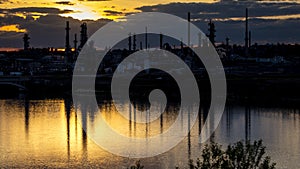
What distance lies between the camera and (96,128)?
20703mm

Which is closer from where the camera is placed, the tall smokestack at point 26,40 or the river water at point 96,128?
the river water at point 96,128

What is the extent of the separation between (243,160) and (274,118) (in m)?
17.0

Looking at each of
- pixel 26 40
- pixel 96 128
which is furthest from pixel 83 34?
pixel 96 128

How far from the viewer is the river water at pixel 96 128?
14.1 m

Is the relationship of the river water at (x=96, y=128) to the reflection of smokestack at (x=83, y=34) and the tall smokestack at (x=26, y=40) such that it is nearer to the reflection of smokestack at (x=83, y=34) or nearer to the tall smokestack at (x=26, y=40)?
the reflection of smokestack at (x=83, y=34)

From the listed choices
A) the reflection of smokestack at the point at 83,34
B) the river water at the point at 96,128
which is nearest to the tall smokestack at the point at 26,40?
the reflection of smokestack at the point at 83,34

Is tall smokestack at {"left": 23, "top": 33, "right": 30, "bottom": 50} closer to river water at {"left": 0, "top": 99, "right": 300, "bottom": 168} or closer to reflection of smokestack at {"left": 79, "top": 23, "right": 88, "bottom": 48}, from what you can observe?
reflection of smokestack at {"left": 79, "top": 23, "right": 88, "bottom": 48}

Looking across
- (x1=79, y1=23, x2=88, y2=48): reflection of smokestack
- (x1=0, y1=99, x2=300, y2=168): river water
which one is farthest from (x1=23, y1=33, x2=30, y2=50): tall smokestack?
(x1=0, y1=99, x2=300, y2=168): river water

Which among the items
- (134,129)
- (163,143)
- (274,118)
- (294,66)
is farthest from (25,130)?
(294,66)

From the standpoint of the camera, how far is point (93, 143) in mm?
17047

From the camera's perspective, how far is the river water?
14070mm

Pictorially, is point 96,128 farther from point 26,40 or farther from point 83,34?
point 26,40

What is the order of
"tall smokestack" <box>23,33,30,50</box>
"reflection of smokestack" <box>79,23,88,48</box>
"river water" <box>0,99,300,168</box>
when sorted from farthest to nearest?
"tall smokestack" <box>23,33,30,50</box> < "reflection of smokestack" <box>79,23,88,48</box> < "river water" <box>0,99,300,168</box>

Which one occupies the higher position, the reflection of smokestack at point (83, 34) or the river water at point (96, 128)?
Answer: the reflection of smokestack at point (83, 34)
